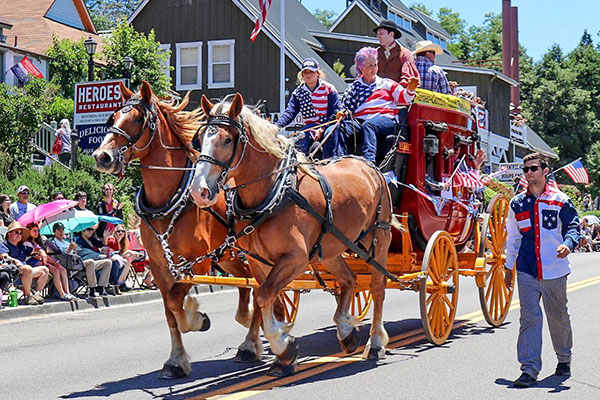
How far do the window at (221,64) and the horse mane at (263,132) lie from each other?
2751cm

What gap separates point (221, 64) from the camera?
35.4m

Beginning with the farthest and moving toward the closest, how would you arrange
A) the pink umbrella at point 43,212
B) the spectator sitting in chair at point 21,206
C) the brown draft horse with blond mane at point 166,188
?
1. the spectator sitting in chair at point 21,206
2. the pink umbrella at point 43,212
3. the brown draft horse with blond mane at point 166,188

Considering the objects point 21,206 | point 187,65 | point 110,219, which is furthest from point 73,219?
point 187,65

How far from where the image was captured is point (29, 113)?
22.6 m

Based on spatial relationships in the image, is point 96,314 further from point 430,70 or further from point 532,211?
point 532,211

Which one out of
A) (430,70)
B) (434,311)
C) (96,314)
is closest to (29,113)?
(96,314)

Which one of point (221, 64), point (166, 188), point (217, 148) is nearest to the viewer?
point (217, 148)

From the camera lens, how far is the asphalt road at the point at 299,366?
291 inches

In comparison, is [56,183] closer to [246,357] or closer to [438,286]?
[438,286]

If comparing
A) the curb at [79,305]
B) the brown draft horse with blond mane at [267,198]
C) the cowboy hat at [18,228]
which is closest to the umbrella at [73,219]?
the cowboy hat at [18,228]

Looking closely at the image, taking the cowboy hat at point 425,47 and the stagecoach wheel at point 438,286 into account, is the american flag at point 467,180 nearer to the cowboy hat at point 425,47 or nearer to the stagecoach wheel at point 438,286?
the stagecoach wheel at point 438,286

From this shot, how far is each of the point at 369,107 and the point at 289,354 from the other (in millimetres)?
3700

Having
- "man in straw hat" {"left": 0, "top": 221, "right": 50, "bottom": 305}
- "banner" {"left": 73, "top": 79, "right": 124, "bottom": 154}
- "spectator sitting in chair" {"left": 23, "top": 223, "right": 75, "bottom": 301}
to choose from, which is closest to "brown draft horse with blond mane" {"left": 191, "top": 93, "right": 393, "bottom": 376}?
"man in straw hat" {"left": 0, "top": 221, "right": 50, "bottom": 305}

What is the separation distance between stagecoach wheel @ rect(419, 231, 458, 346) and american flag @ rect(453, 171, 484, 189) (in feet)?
4.43
